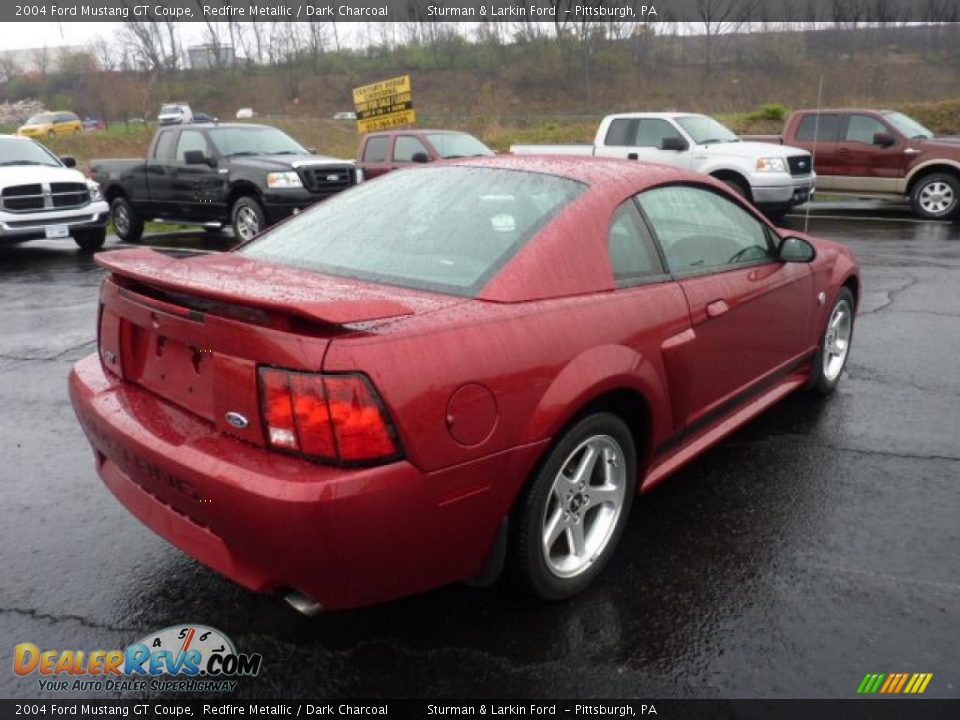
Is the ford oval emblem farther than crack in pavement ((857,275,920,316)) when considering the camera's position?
No

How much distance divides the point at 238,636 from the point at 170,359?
3.10 ft

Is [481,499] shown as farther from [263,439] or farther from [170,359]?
[170,359]

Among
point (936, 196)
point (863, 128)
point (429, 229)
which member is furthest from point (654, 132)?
point (429, 229)

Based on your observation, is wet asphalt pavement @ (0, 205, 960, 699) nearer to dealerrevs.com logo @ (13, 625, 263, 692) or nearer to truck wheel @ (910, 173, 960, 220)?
dealerrevs.com logo @ (13, 625, 263, 692)

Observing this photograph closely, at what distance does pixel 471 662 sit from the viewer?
239cm

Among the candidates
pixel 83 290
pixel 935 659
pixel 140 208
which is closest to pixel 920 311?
pixel 935 659

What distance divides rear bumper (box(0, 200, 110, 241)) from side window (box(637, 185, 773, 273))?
10124mm

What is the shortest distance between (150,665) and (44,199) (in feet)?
33.8

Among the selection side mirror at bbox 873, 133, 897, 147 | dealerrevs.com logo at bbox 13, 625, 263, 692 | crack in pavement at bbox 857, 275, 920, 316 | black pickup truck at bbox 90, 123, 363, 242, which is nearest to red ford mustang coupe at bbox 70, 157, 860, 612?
dealerrevs.com logo at bbox 13, 625, 263, 692

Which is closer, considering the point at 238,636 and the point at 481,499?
the point at 481,499

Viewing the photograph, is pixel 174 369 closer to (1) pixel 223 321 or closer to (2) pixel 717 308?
(1) pixel 223 321

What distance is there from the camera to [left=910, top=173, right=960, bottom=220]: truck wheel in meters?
13.1

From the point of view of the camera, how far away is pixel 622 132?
43.4 ft

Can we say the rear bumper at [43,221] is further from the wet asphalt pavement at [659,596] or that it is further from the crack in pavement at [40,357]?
the wet asphalt pavement at [659,596]
